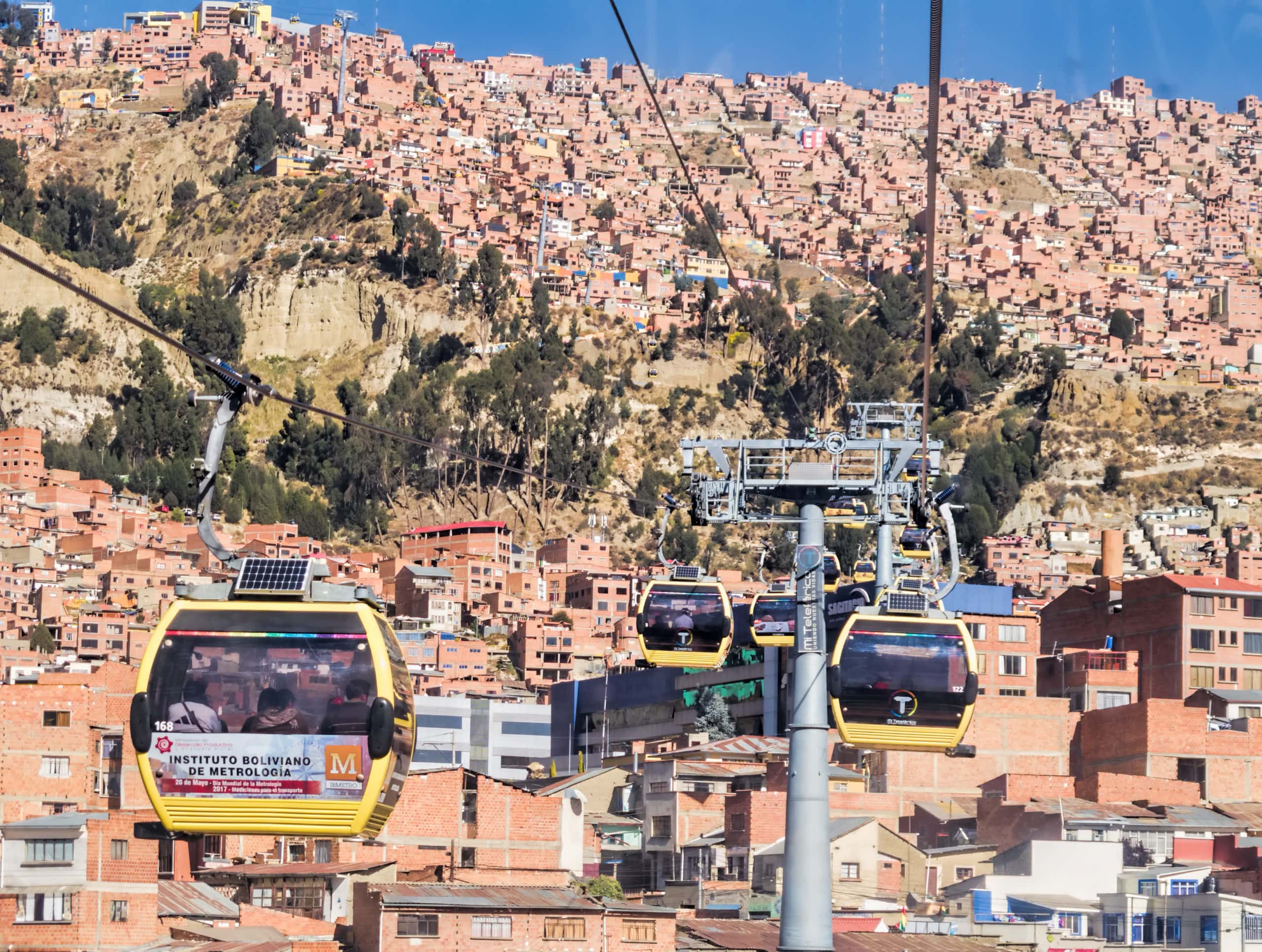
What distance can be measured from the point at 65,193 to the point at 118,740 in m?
133

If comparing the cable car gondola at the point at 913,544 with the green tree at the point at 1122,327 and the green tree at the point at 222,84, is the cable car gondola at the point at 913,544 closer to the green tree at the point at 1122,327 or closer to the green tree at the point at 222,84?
the green tree at the point at 1122,327

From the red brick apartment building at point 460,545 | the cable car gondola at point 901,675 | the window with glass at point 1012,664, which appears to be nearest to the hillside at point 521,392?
the red brick apartment building at point 460,545

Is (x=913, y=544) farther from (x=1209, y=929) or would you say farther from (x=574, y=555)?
(x=574, y=555)

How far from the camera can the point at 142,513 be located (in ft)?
433

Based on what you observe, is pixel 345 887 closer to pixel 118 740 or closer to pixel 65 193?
pixel 118 740

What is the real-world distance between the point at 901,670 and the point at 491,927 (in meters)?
18.0

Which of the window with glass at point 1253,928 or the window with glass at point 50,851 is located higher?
the window with glass at point 50,851

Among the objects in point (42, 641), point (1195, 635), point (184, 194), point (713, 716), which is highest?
point (184, 194)

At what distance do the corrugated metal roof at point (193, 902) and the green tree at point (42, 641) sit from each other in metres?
62.0

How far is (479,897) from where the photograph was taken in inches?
1588

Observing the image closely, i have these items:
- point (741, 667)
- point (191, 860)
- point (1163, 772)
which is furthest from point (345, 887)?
point (741, 667)

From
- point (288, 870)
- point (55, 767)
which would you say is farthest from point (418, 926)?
point (55, 767)

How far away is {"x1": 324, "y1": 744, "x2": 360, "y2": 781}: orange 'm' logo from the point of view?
670 inches

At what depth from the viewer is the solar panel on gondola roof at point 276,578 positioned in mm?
17438
